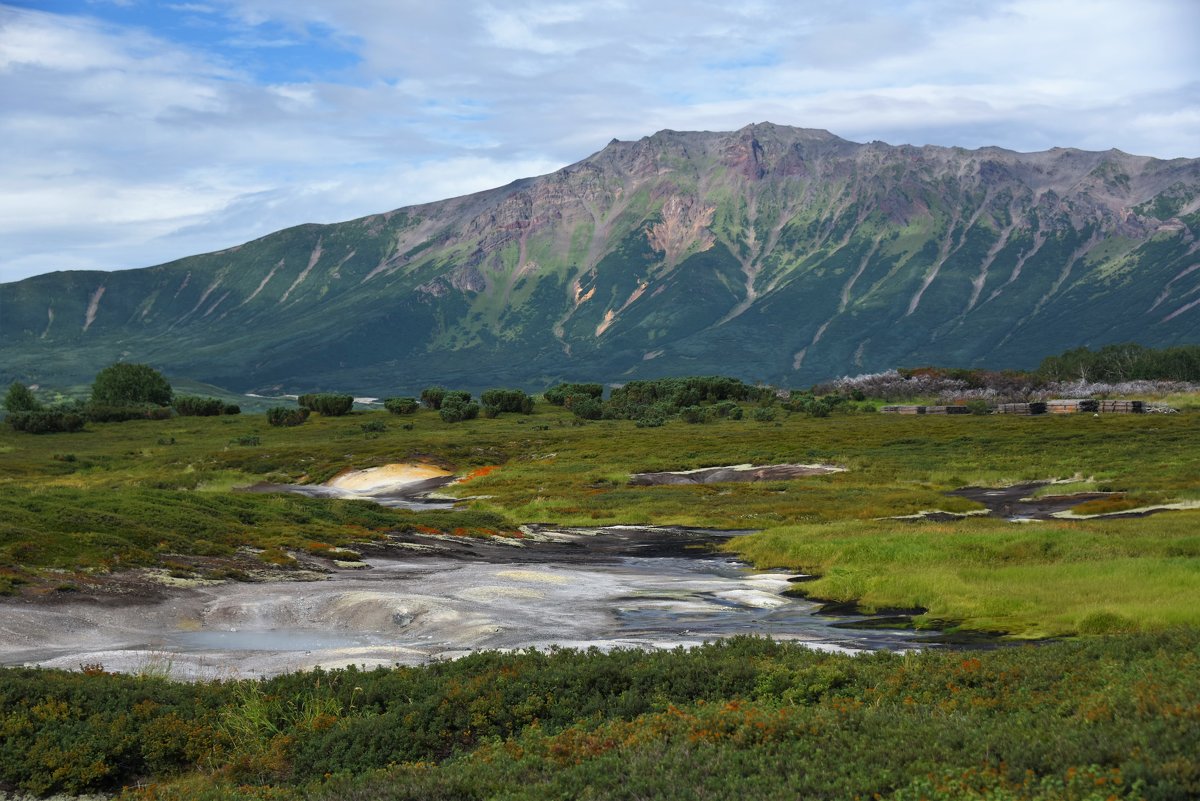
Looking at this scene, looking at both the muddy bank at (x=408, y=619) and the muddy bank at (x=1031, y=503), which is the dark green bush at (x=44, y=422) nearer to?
the muddy bank at (x=408, y=619)

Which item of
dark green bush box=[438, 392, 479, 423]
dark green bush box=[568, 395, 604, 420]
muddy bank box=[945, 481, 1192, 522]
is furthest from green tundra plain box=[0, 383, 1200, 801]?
dark green bush box=[568, 395, 604, 420]

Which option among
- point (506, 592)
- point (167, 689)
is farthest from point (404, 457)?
point (167, 689)

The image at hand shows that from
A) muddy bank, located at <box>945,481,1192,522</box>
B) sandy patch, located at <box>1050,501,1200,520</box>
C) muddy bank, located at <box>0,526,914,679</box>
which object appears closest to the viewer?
muddy bank, located at <box>0,526,914,679</box>

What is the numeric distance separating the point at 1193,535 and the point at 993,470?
192 feet

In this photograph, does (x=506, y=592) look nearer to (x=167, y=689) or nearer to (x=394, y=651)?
(x=394, y=651)

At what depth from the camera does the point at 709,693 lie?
22094 mm

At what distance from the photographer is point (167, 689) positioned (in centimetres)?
2277

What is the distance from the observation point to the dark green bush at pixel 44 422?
7082 inches

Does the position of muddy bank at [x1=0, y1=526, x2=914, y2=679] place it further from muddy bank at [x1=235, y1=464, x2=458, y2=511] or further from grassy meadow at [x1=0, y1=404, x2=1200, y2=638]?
muddy bank at [x1=235, y1=464, x2=458, y2=511]

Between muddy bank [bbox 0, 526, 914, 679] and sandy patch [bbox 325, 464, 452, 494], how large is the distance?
65582mm

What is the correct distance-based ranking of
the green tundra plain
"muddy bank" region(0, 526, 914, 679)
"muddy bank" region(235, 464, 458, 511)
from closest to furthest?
1. the green tundra plain
2. "muddy bank" region(0, 526, 914, 679)
3. "muddy bank" region(235, 464, 458, 511)

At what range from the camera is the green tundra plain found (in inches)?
591

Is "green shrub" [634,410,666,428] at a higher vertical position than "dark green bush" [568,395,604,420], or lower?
lower

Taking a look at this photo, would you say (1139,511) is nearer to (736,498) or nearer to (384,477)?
(736,498)
